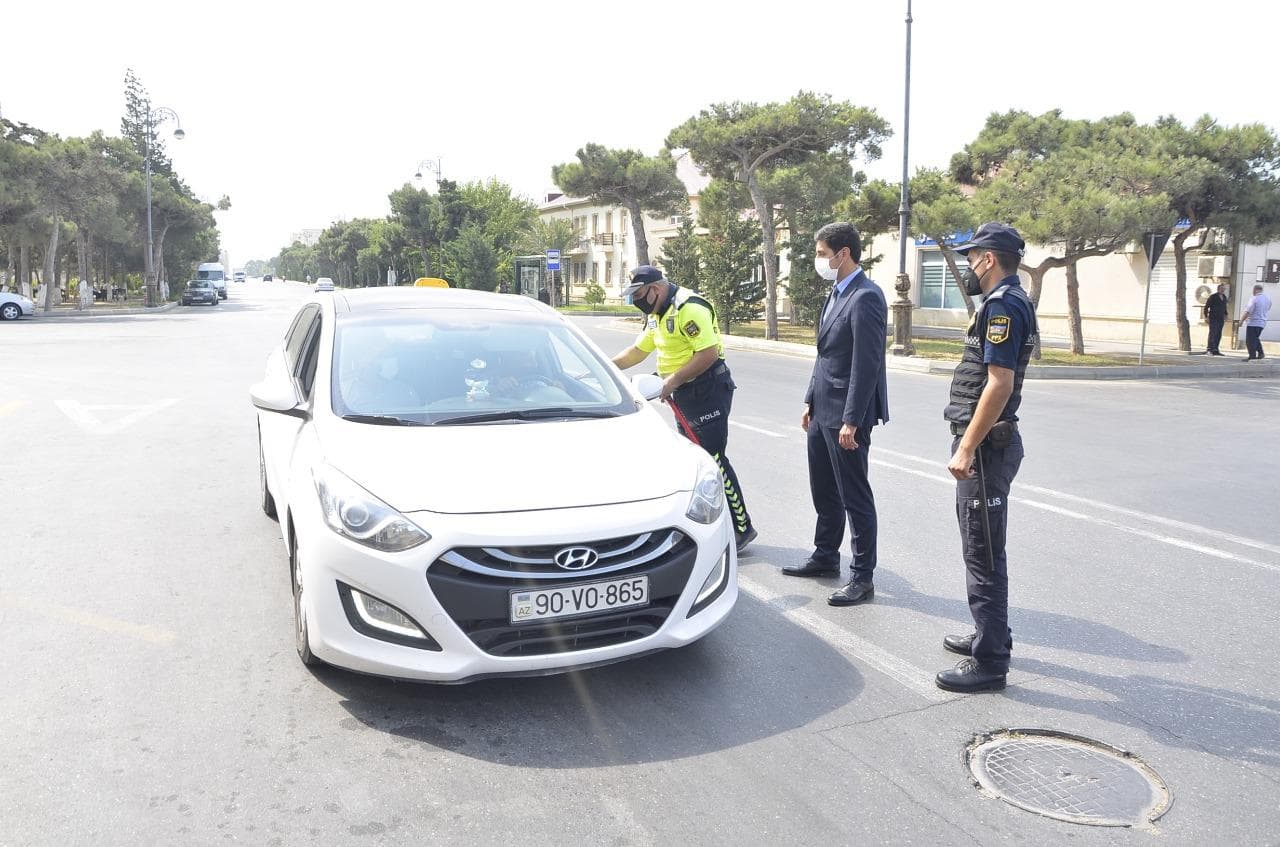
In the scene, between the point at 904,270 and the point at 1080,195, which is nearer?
the point at 1080,195

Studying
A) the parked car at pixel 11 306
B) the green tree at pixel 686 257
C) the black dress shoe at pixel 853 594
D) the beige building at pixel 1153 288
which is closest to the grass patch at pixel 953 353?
the beige building at pixel 1153 288

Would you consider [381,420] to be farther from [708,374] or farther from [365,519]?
[708,374]

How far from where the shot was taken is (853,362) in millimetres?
4832

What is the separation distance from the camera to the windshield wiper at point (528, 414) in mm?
4305

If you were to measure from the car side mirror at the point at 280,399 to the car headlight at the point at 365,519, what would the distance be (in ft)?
3.05

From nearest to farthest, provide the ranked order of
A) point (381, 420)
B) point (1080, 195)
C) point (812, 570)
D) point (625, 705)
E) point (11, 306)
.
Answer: point (625, 705), point (381, 420), point (812, 570), point (1080, 195), point (11, 306)

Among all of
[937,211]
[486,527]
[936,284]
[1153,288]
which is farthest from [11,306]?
[486,527]

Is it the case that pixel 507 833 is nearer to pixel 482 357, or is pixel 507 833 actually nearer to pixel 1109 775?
pixel 1109 775

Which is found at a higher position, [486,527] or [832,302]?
[832,302]

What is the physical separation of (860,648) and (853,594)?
0.63 metres

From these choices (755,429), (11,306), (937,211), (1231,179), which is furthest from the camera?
(11,306)

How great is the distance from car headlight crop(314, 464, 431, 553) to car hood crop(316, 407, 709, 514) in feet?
0.12

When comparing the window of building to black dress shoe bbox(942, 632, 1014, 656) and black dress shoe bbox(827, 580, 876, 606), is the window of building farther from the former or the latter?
black dress shoe bbox(942, 632, 1014, 656)

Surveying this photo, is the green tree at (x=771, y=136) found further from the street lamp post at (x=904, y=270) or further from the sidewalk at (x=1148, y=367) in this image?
the sidewalk at (x=1148, y=367)
